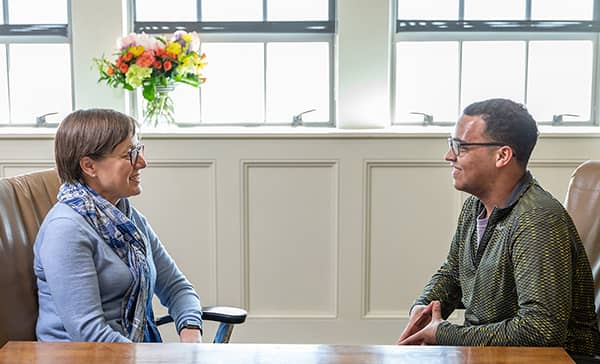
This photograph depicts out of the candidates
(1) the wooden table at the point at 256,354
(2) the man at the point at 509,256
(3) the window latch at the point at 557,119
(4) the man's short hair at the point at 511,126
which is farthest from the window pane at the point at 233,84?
(1) the wooden table at the point at 256,354

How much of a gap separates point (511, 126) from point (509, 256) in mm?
343

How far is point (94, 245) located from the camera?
6.43 ft


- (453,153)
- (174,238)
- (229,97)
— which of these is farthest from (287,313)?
(453,153)

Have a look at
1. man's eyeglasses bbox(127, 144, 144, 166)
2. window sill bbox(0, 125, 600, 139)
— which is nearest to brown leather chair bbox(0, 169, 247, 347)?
man's eyeglasses bbox(127, 144, 144, 166)

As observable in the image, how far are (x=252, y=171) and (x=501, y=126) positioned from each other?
1656 millimetres

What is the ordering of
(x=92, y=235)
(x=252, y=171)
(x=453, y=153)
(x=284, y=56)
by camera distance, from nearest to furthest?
(x=92, y=235) < (x=453, y=153) < (x=252, y=171) < (x=284, y=56)

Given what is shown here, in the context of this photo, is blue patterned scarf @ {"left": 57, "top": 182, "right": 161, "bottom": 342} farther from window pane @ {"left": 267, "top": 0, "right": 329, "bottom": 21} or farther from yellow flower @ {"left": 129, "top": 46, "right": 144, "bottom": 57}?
window pane @ {"left": 267, "top": 0, "right": 329, "bottom": 21}

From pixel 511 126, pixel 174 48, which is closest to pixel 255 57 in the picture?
pixel 174 48

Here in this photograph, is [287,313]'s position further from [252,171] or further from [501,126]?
[501,126]

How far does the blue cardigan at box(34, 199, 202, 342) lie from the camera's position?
74.2 inches

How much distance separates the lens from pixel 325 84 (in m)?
3.76

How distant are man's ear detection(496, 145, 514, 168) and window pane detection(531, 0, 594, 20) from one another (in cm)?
189

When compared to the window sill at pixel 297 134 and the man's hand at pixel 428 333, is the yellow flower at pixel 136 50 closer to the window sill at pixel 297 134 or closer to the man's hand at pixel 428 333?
the window sill at pixel 297 134

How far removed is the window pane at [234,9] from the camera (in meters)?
3.71
